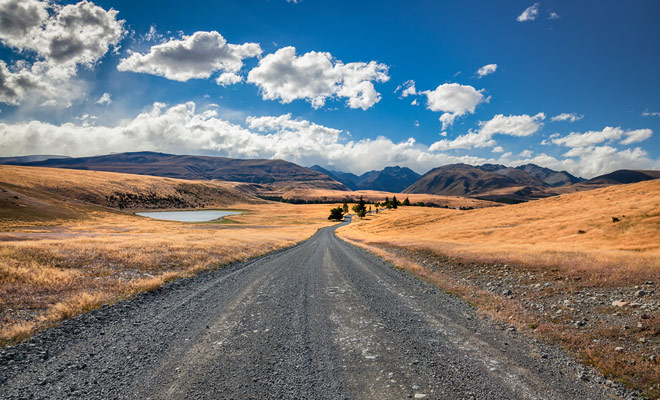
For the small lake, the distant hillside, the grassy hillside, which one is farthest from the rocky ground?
the small lake

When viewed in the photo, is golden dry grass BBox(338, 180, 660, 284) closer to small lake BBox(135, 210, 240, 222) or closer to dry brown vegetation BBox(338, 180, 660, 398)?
dry brown vegetation BBox(338, 180, 660, 398)

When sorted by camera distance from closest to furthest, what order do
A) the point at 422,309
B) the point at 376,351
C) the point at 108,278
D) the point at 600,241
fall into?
the point at 376,351 < the point at 422,309 < the point at 108,278 < the point at 600,241

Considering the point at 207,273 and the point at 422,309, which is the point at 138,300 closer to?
the point at 207,273

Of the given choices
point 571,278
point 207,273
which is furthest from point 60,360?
point 571,278

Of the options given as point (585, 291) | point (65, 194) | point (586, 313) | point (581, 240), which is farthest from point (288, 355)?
point (65, 194)

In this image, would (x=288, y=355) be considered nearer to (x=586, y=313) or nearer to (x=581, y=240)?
→ (x=586, y=313)

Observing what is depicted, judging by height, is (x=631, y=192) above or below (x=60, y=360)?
above

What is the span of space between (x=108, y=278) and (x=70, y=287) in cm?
220

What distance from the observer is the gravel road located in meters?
5.66

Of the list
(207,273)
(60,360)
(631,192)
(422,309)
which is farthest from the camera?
(631,192)

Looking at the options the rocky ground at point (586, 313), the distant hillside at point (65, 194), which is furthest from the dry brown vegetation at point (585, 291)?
the distant hillside at point (65, 194)

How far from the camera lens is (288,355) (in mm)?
7254

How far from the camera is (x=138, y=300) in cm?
1238

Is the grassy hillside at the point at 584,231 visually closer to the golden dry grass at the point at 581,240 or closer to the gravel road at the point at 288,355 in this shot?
the golden dry grass at the point at 581,240
